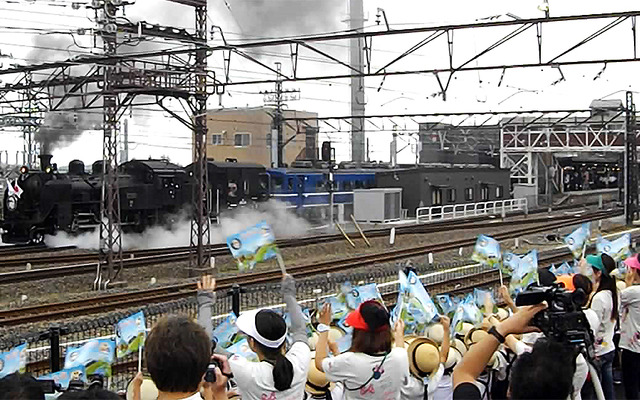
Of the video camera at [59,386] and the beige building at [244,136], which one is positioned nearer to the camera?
the video camera at [59,386]

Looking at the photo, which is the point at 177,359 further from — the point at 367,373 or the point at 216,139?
the point at 216,139

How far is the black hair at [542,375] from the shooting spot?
308 cm

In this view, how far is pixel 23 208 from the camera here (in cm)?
2478

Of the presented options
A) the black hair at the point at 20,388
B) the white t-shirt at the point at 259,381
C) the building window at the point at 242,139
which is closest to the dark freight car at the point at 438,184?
the building window at the point at 242,139

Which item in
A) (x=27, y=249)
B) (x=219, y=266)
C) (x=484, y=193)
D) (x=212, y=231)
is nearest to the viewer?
(x=219, y=266)

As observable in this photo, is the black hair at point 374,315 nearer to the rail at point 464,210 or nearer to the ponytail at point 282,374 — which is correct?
the ponytail at point 282,374

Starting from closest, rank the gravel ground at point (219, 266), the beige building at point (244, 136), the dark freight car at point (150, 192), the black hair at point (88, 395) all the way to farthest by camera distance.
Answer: the black hair at point (88, 395) < the gravel ground at point (219, 266) < the dark freight car at point (150, 192) < the beige building at point (244, 136)

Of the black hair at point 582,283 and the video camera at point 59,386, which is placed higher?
the black hair at point 582,283

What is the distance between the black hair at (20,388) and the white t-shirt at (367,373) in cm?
171

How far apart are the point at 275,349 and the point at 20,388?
137 cm

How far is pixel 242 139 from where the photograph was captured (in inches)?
2291

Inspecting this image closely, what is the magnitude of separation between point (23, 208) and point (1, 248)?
1.67 m

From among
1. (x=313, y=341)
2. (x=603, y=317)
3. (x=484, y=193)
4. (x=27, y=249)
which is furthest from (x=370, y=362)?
(x=484, y=193)

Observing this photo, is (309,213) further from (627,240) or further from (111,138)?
(627,240)
